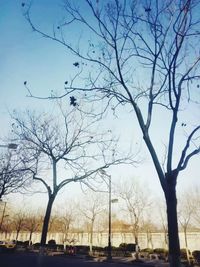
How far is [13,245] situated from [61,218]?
1088 inches

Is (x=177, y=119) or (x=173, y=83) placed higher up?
(x=173, y=83)

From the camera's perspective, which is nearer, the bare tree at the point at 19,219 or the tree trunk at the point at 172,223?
the tree trunk at the point at 172,223

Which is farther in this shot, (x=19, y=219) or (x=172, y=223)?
(x=19, y=219)

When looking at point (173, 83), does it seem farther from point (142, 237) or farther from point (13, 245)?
point (142, 237)

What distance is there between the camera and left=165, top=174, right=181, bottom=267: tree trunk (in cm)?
762

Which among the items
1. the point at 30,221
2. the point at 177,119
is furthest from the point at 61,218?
the point at 177,119

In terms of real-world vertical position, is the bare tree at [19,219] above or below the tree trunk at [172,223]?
above

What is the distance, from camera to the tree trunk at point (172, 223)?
25.0 ft

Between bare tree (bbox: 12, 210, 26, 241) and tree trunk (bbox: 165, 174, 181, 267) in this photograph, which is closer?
tree trunk (bbox: 165, 174, 181, 267)

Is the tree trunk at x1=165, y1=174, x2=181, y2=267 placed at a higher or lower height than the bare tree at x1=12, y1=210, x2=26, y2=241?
lower

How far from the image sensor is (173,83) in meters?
9.67

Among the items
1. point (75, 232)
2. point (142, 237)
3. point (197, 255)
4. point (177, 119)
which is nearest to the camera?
point (177, 119)

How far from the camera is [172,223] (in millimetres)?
8039

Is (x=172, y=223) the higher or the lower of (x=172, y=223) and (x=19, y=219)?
the lower
